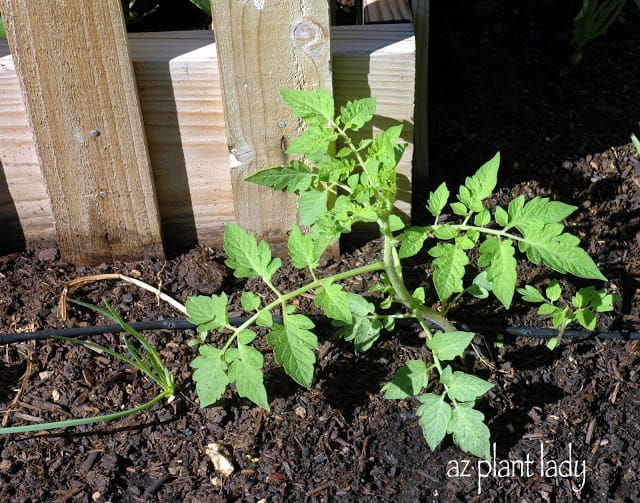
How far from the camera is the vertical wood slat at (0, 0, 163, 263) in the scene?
1.81 meters

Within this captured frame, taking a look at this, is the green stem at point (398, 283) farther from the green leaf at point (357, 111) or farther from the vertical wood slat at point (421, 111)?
the vertical wood slat at point (421, 111)

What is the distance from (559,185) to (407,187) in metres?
0.53

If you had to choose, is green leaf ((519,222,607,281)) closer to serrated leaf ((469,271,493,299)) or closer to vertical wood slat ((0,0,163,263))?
serrated leaf ((469,271,493,299))

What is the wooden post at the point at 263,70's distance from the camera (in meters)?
1.81

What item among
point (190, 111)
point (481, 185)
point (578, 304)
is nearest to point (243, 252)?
point (190, 111)

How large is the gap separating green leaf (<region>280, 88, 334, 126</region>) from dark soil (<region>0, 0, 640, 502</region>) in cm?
54

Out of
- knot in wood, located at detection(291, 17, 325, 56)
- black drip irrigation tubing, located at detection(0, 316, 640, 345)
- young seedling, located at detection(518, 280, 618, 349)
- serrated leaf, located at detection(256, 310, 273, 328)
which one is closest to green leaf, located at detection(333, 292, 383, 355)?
black drip irrigation tubing, located at detection(0, 316, 640, 345)

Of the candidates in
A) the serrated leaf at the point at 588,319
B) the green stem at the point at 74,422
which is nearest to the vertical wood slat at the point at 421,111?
the serrated leaf at the point at 588,319

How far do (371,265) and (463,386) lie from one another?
0.34 meters

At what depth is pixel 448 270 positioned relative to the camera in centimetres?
164

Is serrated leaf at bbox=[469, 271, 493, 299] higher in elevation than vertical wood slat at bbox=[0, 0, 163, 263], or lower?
lower

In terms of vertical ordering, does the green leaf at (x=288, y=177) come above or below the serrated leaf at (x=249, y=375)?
above

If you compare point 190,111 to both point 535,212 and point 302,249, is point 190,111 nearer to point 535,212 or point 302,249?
point 302,249

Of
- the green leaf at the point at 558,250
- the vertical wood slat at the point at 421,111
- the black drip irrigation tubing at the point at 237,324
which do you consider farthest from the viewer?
the vertical wood slat at the point at 421,111
